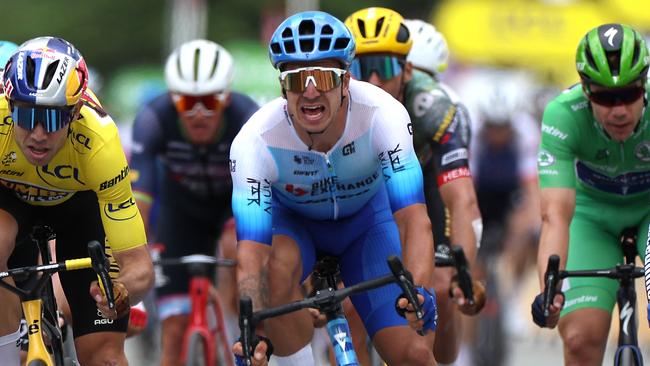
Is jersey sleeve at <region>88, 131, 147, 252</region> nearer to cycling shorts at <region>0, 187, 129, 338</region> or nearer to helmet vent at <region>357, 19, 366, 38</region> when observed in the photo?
cycling shorts at <region>0, 187, 129, 338</region>

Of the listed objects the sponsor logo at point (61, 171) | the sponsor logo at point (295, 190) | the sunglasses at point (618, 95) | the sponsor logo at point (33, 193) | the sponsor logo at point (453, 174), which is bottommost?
the sponsor logo at point (453, 174)

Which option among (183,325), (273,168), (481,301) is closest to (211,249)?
(183,325)

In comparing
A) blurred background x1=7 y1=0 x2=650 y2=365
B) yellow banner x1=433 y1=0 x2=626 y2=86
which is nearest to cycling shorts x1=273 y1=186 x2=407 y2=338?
blurred background x1=7 y1=0 x2=650 y2=365

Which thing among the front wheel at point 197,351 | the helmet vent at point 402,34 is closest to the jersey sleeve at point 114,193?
the helmet vent at point 402,34

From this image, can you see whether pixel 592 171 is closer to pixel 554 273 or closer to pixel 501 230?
pixel 554 273

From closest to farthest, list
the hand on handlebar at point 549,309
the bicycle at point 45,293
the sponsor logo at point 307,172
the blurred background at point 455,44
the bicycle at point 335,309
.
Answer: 1. the bicycle at point 335,309
2. the bicycle at point 45,293
3. the hand on handlebar at point 549,309
4. the sponsor logo at point 307,172
5. the blurred background at point 455,44

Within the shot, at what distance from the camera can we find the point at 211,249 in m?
12.0

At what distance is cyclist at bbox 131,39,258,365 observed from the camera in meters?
11.3

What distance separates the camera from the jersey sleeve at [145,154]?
1123 cm

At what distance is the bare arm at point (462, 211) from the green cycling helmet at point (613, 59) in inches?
57.3

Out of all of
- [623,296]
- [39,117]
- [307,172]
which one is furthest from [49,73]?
[623,296]

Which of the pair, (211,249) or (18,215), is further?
(211,249)

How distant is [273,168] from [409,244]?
810 millimetres

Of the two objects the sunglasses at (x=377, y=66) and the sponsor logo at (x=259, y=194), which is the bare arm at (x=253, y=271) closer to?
the sponsor logo at (x=259, y=194)
